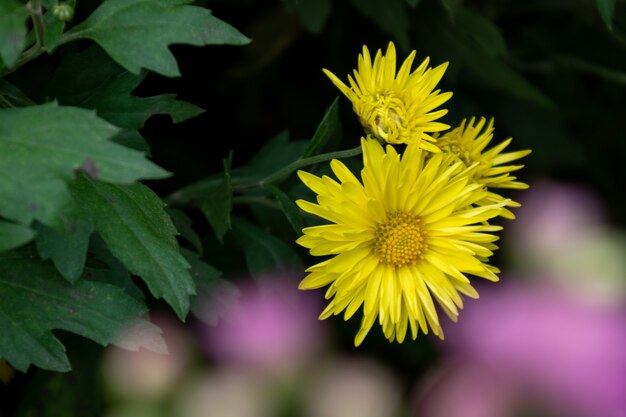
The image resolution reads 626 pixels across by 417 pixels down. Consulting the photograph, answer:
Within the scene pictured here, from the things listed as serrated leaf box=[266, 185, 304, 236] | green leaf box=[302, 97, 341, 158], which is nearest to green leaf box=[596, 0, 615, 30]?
green leaf box=[302, 97, 341, 158]

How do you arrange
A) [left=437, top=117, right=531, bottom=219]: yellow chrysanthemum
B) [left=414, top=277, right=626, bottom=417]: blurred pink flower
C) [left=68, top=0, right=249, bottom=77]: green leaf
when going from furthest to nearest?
[left=437, top=117, right=531, bottom=219]: yellow chrysanthemum → [left=68, top=0, right=249, bottom=77]: green leaf → [left=414, top=277, right=626, bottom=417]: blurred pink flower

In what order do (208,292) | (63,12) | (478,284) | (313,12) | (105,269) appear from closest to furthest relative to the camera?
(63,12)
(105,269)
(208,292)
(313,12)
(478,284)

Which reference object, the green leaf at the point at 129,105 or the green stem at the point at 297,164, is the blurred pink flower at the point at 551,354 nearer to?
the green stem at the point at 297,164

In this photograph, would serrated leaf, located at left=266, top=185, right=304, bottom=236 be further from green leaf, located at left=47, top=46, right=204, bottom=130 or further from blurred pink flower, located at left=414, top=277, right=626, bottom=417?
blurred pink flower, located at left=414, top=277, right=626, bottom=417

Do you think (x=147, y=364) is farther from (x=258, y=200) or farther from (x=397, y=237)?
(x=258, y=200)

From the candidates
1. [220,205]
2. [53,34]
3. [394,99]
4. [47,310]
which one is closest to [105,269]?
[47,310]

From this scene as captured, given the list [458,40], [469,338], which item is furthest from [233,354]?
[458,40]

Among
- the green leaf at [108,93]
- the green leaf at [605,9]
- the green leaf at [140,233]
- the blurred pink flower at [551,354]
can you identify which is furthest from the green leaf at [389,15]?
the blurred pink flower at [551,354]

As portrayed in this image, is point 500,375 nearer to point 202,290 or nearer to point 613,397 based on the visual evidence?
point 613,397
